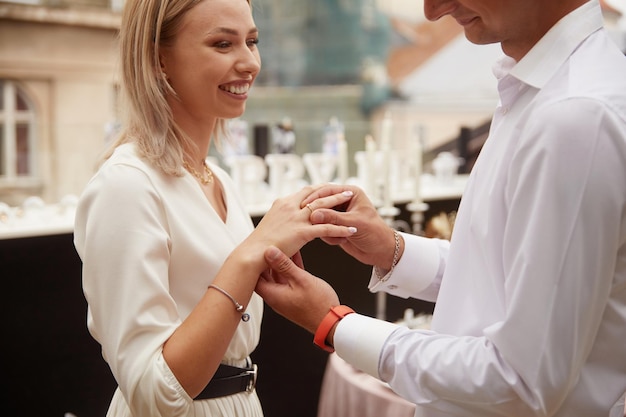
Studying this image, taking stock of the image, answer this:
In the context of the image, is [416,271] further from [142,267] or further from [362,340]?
[142,267]

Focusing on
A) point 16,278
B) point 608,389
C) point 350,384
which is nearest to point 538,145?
point 608,389

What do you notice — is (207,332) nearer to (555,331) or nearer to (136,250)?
(136,250)

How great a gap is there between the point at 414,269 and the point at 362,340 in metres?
0.44

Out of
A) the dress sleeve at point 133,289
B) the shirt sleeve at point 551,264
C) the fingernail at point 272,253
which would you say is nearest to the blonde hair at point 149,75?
the dress sleeve at point 133,289

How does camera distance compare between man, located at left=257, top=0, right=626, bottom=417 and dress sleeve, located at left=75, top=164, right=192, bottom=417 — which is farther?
dress sleeve, located at left=75, top=164, right=192, bottom=417

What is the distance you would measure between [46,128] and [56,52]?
43.1 inches

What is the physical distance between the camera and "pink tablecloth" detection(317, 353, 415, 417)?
246 centimetres

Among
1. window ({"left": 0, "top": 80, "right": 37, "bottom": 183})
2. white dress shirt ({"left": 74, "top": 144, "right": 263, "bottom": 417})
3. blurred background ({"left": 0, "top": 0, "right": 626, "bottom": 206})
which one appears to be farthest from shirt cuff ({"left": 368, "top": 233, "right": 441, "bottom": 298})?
blurred background ({"left": 0, "top": 0, "right": 626, "bottom": 206})

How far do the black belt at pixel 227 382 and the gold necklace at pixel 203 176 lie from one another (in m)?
0.42

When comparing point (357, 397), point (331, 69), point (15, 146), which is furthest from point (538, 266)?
point (331, 69)

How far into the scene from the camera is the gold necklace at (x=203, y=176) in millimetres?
1644

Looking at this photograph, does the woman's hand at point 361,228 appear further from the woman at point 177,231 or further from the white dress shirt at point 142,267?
the white dress shirt at point 142,267

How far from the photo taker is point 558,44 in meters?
1.20

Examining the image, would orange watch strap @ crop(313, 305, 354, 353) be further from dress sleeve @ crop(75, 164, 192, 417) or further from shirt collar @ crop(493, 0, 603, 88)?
shirt collar @ crop(493, 0, 603, 88)
